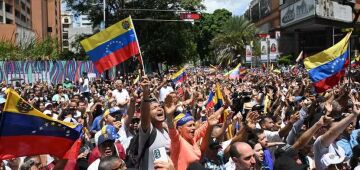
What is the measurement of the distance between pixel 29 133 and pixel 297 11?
46.7 metres

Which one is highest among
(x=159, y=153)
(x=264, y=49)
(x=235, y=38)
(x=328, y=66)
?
(x=235, y=38)

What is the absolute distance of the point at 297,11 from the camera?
4872 centimetres

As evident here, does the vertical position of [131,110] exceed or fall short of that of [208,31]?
it falls short

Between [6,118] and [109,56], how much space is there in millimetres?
5391

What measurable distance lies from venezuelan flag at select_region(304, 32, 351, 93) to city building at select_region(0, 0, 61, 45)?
41678 mm

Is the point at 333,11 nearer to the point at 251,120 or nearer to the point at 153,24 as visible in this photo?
the point at 153,24

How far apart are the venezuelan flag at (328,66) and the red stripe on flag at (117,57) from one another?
3.75 metres

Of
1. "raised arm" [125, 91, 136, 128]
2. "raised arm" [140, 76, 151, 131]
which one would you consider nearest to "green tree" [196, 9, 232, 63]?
"raised arm" [125, 91, 136, 128]

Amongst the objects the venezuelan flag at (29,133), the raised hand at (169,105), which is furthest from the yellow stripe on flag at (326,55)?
the venezuelan flag at (29,133)

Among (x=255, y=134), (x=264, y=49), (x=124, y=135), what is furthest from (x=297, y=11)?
(x=255, y=134)

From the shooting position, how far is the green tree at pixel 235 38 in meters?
62.2

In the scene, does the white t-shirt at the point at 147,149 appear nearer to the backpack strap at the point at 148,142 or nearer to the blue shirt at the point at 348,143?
the backpack strap at the point at 148,142

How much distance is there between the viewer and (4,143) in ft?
14.0

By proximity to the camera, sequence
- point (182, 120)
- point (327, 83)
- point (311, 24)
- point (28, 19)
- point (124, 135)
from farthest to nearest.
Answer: point (28, 19), point (311, 24), point (327, 83), point (124, 135), point (182, 120)
